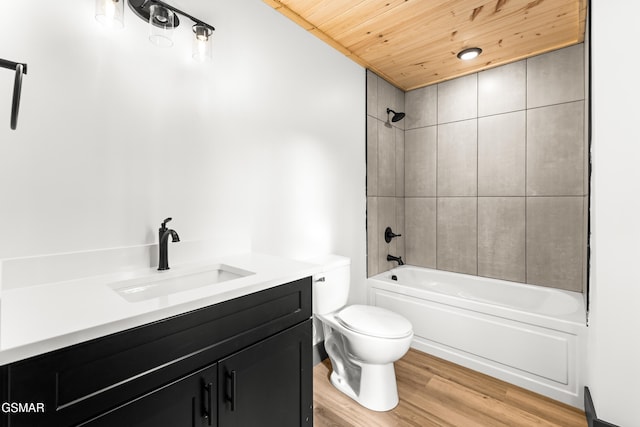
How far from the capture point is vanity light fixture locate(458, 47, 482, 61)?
238 cm

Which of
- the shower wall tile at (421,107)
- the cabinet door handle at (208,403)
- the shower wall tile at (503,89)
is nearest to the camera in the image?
the cabinet door handle at (208,403)

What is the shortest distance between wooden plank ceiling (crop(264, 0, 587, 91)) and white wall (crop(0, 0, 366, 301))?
0.20 m

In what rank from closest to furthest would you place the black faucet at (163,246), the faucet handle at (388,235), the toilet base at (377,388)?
the black faucet at (163,246), the toilet base at (377,388), the faucet handle at (388,235)

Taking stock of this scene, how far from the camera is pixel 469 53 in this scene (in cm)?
242

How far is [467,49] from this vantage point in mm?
2379

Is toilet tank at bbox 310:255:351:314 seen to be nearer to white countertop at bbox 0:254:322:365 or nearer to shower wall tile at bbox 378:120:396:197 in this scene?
white countertop at bbox 0:254:322:365


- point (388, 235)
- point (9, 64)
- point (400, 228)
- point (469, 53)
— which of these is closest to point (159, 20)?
point (9, 64)

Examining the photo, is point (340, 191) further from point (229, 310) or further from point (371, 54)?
point (229, 310)

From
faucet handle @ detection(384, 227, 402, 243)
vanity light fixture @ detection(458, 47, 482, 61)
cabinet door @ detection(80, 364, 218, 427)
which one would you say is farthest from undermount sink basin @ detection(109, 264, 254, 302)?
vanity light fixture @ detection(458, 47, 482, 61)

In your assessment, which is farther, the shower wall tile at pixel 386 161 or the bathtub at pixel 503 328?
the shower wall tile at pixel 386 161

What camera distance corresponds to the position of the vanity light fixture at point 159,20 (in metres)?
1.14

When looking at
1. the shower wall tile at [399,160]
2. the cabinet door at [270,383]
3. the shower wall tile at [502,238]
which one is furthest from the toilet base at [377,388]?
the shower wall tile at [399,160]

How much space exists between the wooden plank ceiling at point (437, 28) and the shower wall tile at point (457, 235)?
1.24 m

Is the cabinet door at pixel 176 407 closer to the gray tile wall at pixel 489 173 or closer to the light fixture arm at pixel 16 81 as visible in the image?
the light fixture arm at pixel 16 81
